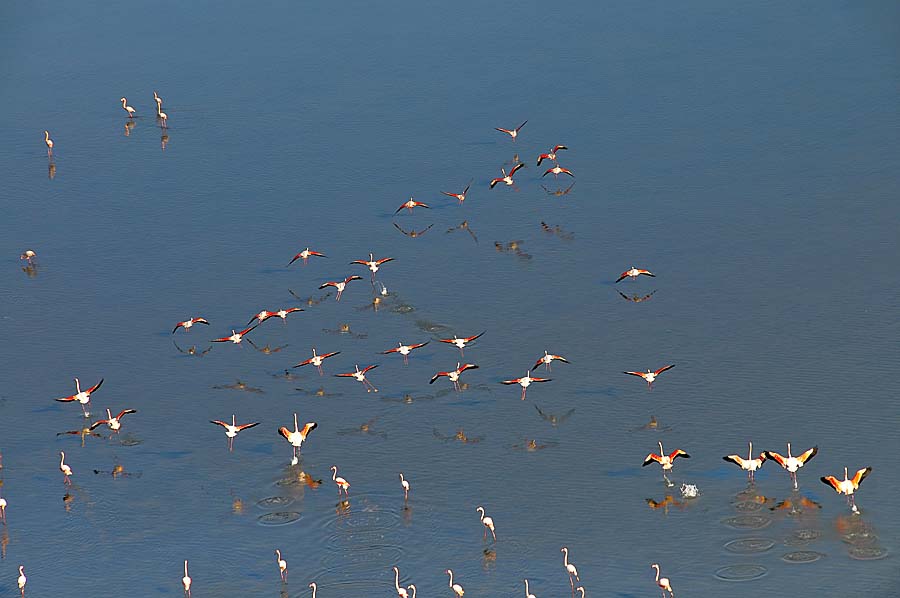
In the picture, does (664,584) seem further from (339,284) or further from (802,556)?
(339,284)

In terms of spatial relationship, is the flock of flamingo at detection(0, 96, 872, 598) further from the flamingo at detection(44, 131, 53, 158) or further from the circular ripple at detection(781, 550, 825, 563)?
the flamingo at detection(44, 131, 53, 158)

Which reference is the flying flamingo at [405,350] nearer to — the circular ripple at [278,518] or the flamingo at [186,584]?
the circular ripple at [278,518]

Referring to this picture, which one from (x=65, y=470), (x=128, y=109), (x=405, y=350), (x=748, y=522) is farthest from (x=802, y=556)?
(x=128, y=109)

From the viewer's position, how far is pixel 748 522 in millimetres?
45219

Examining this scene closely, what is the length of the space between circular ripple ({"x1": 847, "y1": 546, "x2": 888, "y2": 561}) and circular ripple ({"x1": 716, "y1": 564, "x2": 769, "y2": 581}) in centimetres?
224

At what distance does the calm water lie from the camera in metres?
46.1

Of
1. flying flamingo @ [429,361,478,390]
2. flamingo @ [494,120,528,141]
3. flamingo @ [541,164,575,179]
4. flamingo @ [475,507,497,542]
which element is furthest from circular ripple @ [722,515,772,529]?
flamingo @ [494,120,528,141]

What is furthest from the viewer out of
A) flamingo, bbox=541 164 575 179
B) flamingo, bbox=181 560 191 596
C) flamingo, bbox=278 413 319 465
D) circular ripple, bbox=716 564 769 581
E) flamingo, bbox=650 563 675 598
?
flamingo, bbox=541 164 575 179

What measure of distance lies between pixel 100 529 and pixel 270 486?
15.5 feet

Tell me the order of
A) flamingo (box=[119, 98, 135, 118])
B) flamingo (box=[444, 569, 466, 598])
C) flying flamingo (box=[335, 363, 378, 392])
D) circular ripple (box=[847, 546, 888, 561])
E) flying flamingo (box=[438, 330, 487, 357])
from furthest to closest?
flamingo (box=[119, 98, 135, 118]) → flying flamingo (box=[438, 330, 487, 357]) → flying flamingo (box=[335, 363, 378, 392]) → circular ripple (box=[847, 546, 888, 561]) → flamingo (box=[444, 569, 466, 598])

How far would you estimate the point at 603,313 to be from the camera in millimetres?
57750

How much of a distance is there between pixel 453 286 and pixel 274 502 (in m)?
14.1

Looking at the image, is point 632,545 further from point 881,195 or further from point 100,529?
point 881,195

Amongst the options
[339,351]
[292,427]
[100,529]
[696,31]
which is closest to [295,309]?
[339,351]
